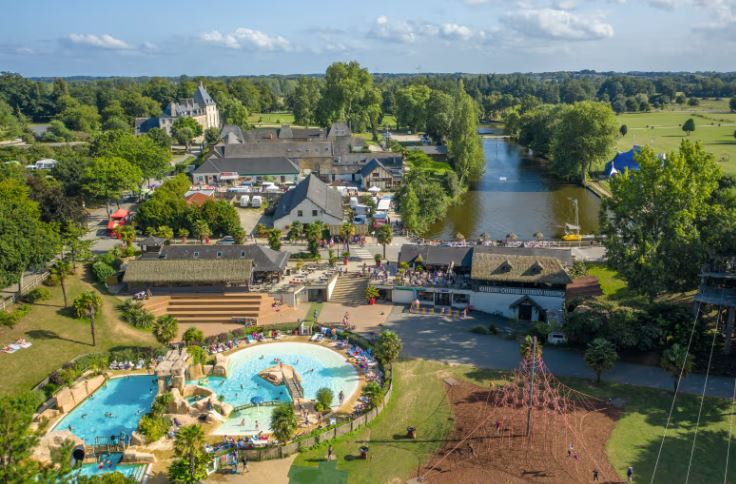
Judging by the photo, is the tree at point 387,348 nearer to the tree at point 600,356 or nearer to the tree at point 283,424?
the tree at point 283,424

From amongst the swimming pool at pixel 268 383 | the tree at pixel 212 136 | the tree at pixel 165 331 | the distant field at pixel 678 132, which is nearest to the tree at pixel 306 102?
the tree at pixel 212 136

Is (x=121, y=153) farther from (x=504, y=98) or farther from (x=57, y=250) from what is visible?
(x=504, y=98)

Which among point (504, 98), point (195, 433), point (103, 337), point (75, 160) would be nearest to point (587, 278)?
point (195, 433)

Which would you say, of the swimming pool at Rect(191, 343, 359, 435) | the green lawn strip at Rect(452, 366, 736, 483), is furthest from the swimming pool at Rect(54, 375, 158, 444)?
the green lawn strip at Rect(452, 366, 736, 483)

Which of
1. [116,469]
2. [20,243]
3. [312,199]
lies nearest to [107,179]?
[312,199]

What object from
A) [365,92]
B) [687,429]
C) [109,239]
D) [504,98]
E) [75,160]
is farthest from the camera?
[504,98]

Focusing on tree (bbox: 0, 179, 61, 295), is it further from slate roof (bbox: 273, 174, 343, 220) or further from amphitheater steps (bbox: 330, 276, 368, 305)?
slate roof (bbox: 273, 174, 343, 220)
